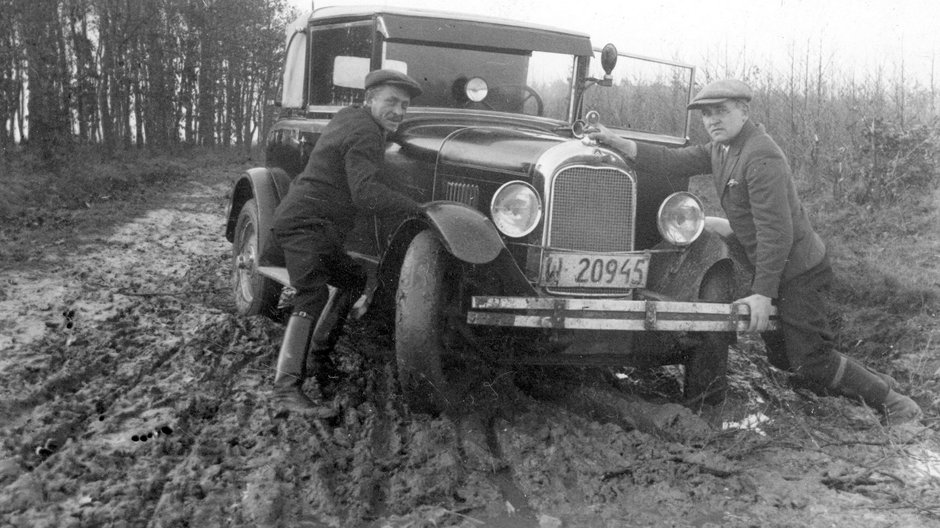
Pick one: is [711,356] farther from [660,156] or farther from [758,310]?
[660,156]

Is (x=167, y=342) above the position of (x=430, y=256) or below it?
below

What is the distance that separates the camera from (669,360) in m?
4.54

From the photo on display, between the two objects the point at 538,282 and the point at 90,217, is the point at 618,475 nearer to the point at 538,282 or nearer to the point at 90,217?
the point at 538,282

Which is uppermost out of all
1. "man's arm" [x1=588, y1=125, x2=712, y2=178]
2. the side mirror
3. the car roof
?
the car roof

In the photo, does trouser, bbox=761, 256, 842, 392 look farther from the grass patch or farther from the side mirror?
the grass patch

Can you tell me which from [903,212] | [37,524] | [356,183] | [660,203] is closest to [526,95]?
[660,203]

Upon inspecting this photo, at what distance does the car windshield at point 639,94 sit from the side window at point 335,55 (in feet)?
4.90

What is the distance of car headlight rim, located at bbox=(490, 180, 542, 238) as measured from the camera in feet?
13.7

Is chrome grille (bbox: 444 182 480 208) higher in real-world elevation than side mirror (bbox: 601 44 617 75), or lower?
lower

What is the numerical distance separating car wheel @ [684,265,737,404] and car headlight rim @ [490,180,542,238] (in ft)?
3.28

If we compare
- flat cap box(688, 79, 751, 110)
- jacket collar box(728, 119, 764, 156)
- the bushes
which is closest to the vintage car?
jacket collar box(728, 119, 764, 156)

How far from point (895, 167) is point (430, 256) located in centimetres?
606

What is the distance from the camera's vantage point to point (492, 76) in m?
5.37

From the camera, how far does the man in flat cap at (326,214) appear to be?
4359mm
